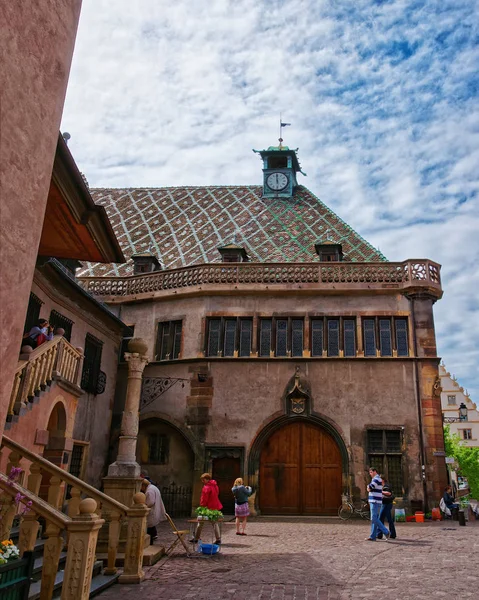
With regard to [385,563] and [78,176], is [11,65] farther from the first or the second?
[385,563]

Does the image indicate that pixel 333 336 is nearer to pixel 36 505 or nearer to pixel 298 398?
pixel 298 398

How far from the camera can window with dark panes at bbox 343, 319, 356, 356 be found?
18812 millimetres

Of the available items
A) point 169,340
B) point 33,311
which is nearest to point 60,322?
point 33,311

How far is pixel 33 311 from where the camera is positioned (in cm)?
1372

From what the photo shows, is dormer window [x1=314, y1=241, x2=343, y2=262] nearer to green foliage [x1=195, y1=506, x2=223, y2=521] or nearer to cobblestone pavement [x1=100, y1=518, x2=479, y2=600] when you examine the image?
cobblestone pavement [x1=100, y1=518, x2=479, y2=600]

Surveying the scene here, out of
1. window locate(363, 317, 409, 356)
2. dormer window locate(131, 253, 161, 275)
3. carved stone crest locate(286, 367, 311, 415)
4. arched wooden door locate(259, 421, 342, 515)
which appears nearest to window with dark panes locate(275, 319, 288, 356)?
carved stone crest locate(286, 367, 311, 415)

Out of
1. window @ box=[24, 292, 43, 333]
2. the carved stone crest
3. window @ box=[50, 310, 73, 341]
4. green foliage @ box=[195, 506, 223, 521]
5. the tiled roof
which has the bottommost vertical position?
green foliage @ box=[195, 506, 223, 521]

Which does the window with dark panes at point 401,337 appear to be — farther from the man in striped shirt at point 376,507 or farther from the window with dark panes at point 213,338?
the man in striped shirt at point 376,507

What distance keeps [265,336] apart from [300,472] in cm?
453

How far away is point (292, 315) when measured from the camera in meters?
19.4

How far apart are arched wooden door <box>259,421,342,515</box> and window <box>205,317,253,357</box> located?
3.01 meters

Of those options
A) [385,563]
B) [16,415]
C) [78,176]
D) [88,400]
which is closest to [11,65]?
[78,176]

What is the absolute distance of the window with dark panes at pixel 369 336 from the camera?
18.7 metres

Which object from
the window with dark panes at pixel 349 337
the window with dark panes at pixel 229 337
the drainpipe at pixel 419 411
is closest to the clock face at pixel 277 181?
the window with dark panes at pixel 229 337
